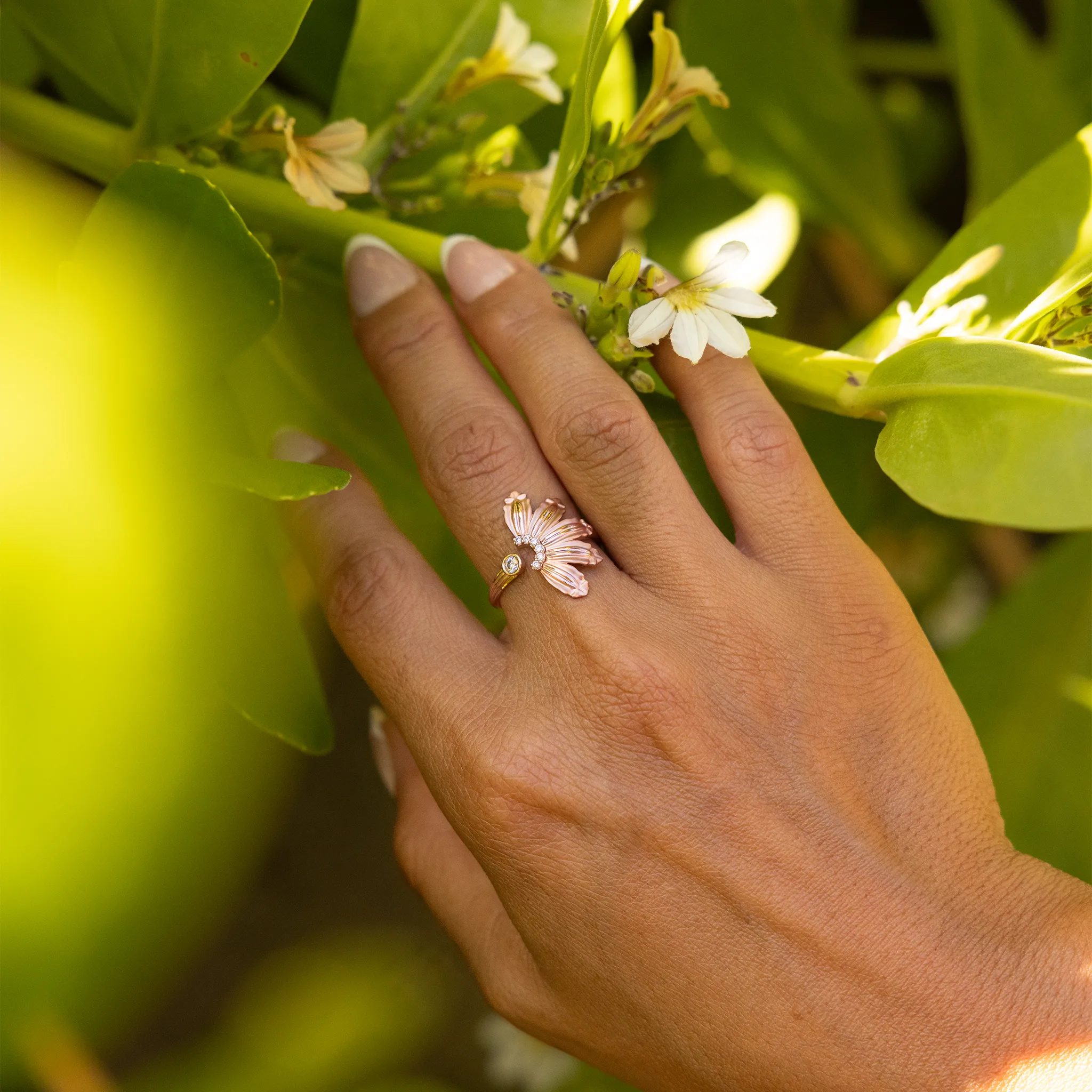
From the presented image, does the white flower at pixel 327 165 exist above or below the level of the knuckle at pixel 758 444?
above

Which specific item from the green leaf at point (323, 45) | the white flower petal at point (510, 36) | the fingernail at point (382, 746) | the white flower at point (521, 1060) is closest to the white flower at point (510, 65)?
the white flower petal at point (510, 36)

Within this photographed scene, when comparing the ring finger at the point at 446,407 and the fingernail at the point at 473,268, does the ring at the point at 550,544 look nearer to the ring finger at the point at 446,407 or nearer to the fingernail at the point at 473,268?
the ring finger at the point at 446,407

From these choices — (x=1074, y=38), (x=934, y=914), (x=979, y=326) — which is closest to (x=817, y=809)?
(x=934, y=914)

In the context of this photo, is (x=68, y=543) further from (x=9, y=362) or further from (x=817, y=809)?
(x=817, y=809)

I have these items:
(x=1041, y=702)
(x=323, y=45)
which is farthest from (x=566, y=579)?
(x=1041, y=702)

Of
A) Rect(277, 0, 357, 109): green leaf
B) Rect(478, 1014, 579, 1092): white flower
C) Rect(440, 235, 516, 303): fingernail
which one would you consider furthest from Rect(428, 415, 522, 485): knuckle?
Rect(478, 1014, 579, 1092): white flower

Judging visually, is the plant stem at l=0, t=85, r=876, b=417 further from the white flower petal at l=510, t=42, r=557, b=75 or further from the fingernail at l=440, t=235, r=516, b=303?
the white flower petal at l=510, t=42, r=557, b=75

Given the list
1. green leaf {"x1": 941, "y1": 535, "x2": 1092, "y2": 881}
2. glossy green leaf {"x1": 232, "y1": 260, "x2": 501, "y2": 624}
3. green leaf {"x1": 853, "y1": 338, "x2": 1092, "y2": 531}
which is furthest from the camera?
green leaf {"x1": 941, "y1": 535, "x2": 1092, "y2": 881}
